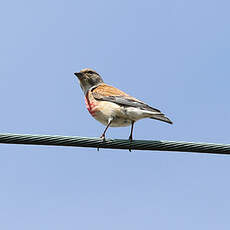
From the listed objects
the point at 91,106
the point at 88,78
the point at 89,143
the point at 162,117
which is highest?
the point at 88,78

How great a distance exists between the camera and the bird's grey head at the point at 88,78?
12.0m

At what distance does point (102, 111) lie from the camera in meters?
10.2

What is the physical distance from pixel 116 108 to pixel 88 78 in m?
2.56

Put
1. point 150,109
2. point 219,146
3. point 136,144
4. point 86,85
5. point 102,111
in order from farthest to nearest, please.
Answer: point 86,85 → point 102,111 → point 150,109 → point 136,144 → point 219,146

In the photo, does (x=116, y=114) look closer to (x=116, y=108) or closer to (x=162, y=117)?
(x=116, y=108)

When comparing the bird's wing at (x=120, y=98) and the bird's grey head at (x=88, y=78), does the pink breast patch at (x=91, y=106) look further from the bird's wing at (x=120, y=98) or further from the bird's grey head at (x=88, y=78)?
the bird's grey head at (x=88, y=78)

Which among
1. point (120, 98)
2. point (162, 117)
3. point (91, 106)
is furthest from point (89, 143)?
point (91, 106)

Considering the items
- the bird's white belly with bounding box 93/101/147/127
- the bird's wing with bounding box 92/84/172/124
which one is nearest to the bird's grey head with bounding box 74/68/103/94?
the bird's wing with bounding box 92/84/172/124

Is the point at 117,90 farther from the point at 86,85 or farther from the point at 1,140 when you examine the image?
the point at 1,140

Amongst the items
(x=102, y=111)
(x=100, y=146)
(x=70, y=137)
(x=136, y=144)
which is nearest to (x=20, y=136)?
Answer: (x=70, y=137)

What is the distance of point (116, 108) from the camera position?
9852 mm

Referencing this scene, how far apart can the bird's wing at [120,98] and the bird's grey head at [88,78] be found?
509 mm

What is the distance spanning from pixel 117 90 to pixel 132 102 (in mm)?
1132

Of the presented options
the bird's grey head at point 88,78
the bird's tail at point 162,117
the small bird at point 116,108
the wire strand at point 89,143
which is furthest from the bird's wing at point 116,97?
the wire strand at point 89,143
